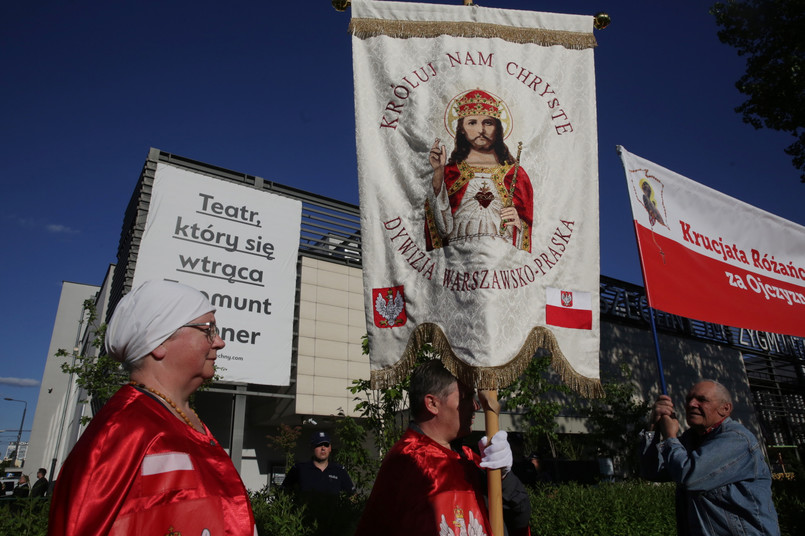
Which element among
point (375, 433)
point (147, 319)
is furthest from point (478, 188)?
point (375, 433)

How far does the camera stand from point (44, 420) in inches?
1271

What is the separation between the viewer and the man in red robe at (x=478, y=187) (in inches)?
117

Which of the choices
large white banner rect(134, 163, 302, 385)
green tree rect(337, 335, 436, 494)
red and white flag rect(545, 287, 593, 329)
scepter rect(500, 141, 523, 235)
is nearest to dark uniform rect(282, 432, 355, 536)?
green tree rect(337, 335, 436, 494)

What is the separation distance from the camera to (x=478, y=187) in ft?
9.83

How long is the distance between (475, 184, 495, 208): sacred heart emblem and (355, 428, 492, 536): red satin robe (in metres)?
1.25

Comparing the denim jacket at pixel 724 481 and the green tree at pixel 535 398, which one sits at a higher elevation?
the green tree at pixel 535 398

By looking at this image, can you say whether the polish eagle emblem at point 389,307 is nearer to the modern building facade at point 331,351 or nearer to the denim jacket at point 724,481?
the denim jacket at point 724,481

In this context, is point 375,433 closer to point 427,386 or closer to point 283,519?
point 283,519

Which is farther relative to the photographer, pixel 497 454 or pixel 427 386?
pixel 427 386

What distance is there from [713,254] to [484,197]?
2475mm

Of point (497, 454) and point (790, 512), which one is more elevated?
point (497, 454)

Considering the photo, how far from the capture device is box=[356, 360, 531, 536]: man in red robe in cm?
234

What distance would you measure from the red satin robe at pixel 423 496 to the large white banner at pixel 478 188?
0.42 meters

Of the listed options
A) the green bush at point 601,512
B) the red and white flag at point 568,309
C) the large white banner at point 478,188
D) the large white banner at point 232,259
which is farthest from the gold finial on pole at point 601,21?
the large white banner at point 232,259
